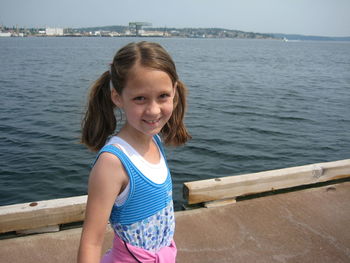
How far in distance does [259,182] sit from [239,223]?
0.72 metres

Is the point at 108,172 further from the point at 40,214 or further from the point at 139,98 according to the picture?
the point at 40,214

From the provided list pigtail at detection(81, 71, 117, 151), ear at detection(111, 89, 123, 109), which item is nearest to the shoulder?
ear at detection(111, 89, 123, 109)

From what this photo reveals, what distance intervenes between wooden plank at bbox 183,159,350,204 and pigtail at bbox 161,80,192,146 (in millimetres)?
1633

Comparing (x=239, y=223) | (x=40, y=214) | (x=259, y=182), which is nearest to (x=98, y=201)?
(x=40, y=214)

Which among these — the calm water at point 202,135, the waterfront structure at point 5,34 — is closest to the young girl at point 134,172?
the calm water at point 202,135

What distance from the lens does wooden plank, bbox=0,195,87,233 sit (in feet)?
10.6

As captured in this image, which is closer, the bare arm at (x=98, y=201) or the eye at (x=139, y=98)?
the bare arm at (x=98, y=201)

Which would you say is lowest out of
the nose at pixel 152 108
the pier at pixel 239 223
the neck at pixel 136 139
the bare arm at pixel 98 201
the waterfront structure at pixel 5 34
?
the waterfront structure at pixel 5 34

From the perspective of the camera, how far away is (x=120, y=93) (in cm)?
166

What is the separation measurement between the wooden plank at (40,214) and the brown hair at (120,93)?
5.32 ft

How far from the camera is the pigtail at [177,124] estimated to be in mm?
2099

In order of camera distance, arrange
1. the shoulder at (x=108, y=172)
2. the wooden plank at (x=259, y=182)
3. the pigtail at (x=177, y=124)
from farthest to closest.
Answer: the wooden plank at (x=259, y=182) < the pigtail at (x=177, y=124) < the shoulder at (x=108, y=172)

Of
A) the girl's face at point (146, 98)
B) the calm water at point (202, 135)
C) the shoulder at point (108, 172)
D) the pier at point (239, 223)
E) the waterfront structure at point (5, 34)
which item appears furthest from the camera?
the waterfront structure at point (5, 34)

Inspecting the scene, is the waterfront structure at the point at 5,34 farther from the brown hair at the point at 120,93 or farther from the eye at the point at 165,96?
the eye at the point at 165,96
